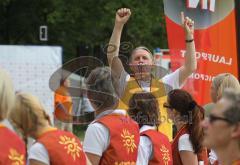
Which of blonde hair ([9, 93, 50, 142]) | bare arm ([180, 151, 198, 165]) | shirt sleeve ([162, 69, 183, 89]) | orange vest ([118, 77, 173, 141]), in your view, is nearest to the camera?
blonde hair ([9, 93, 50, 142])

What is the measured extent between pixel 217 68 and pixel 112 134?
118 inches

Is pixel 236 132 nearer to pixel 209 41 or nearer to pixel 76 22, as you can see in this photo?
pixel 209 41

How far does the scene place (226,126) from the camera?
343cm

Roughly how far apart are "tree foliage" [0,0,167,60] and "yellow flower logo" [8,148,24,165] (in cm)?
2169

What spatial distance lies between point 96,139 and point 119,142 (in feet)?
0.61

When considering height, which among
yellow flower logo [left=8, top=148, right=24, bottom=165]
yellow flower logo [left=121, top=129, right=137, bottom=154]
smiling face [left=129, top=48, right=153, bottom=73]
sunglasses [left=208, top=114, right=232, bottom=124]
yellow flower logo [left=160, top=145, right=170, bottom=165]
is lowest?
yellow flower logo [left=160, top=145, right=170, bottom=165]

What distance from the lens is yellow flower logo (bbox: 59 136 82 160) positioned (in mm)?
4211

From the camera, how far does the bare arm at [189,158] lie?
5.35m

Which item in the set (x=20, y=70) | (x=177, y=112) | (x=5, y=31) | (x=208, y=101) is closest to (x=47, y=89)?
(x=20, y=70)

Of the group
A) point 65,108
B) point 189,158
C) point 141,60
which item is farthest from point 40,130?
point 65,108

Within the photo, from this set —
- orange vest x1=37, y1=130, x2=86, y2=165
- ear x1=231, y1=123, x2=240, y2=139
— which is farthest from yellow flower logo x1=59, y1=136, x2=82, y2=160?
ear x1=231, y1=123, x2=240, y2=139

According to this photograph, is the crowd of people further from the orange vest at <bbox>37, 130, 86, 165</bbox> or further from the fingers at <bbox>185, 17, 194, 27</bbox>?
the fingers at <bbox>185, 17, 194, 27</bbox>

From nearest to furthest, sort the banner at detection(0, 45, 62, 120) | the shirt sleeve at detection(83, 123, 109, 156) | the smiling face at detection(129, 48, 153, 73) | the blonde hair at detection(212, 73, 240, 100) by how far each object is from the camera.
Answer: the shirt sleeve at detection(83, 123, 109, 156) → the blonde hair at detection(212, 73, 240, 100) → the smiling face at detection(129, 48, 153, 73) → the banner at detection(0, 45, 62, 120)

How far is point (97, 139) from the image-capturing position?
15.2 feet
